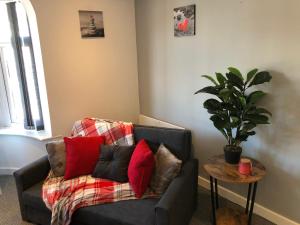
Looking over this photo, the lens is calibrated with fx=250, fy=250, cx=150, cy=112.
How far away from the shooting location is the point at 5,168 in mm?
3236

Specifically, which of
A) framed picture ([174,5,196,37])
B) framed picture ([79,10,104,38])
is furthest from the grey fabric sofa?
framed picture ([79,10,104,38])

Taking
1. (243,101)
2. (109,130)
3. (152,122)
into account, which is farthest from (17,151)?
(243,101)

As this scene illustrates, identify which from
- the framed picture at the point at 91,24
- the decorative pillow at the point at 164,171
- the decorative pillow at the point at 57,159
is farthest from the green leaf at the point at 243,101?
the framed picture at the point at 91,24

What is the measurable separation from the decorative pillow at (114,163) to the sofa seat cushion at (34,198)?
Result: 0.48 m

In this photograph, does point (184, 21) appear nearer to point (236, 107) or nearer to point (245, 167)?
point (236, 107)

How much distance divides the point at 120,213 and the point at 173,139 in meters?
0.78

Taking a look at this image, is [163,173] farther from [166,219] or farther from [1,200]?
[1,200]

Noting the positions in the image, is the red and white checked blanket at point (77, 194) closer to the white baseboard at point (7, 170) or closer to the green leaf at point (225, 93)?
the green leaf at point (225, 93)

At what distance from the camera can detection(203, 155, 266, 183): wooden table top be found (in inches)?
72.4

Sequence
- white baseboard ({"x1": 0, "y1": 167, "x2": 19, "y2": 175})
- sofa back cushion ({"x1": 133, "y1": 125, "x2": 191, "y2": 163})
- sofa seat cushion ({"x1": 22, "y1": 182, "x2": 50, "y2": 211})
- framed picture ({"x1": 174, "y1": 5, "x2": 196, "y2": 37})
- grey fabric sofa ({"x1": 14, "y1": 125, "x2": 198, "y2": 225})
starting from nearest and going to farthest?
grey fabric sofa ({"x1": 14, "y1": 125, "x2": 198, "y2": 225}), sofa seat cushion ({"x1": 22, "y1": 182, "x2": 50, "y2": 211}), sofa back cushion ({"x1": 133, "y1": 125, "x2": 191, "y2": 163}), framed picture ({"x1": 174, "y1": 5, "x2": 196, "y2": 37}), white baseboard ({"x1": 0, "y1": 167, "x2": 19, "y2": 175})

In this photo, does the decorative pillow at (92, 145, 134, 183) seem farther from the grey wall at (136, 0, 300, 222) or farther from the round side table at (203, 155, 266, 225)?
the grey wall at (136, 0, 300, 222)

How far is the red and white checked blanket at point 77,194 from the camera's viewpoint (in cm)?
199

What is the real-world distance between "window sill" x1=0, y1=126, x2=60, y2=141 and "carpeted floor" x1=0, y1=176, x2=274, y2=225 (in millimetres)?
623

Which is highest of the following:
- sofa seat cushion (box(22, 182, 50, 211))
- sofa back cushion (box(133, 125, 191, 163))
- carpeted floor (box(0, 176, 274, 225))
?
sofa back cushion (box(133, 125, 191, 163))
